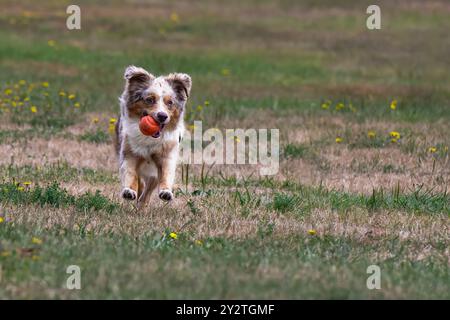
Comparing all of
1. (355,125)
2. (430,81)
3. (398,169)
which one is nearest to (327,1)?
(430,81)

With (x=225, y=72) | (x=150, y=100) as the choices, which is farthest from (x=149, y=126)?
(x=225, y=72)

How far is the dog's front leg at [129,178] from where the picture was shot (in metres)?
8.97

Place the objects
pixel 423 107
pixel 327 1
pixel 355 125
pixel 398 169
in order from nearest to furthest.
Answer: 1. pixel 398 169
2. pixel 355 125
3. pixel 423 107
4. pixel 327 1

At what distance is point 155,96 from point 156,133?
365mm

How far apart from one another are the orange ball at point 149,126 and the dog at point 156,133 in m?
0.04

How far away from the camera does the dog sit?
9188mm

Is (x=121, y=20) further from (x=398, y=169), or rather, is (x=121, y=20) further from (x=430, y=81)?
(x=398, y=169)

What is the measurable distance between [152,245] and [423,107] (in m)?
10.5

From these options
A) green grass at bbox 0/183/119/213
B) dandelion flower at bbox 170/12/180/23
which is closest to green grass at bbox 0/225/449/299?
green grass at bbox 0/183/119/213

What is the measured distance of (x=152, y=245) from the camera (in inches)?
300

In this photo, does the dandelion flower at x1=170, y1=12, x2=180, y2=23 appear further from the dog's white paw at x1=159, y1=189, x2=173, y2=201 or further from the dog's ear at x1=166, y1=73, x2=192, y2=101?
the dog's white paw at x1=159, y1=189, x2=173, y2=201

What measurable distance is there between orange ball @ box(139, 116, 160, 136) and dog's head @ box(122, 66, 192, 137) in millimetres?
42

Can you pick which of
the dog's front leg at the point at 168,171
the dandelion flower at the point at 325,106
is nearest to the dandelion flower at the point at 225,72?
the dandelion flower at the point at 325,106
